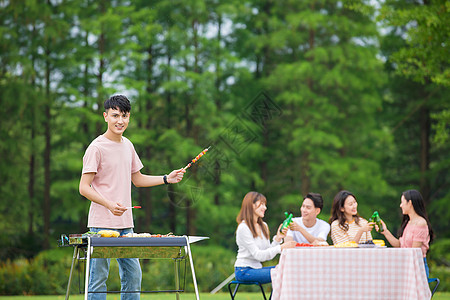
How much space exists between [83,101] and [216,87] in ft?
11.1

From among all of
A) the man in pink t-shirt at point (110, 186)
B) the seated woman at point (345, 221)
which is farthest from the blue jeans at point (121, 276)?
the seated woman at point (345, 221)

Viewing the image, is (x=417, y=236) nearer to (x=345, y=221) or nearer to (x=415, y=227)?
(x=415, y=227)

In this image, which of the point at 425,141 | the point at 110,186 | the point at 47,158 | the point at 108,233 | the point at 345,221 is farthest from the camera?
the point at 425,141

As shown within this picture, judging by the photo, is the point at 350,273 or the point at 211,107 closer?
the point at 350,273

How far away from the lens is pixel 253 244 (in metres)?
5.74

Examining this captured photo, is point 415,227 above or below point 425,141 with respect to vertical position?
below

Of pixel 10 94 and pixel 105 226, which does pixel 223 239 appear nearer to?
pixel 10 94

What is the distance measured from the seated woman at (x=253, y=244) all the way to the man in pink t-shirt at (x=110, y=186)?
1.53 metres

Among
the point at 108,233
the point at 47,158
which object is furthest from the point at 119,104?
the point at 47,158

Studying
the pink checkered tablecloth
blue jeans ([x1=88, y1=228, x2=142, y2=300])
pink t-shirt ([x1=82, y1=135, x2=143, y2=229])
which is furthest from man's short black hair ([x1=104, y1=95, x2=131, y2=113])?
the pink checkered tablecloth

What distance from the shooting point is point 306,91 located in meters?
15.5

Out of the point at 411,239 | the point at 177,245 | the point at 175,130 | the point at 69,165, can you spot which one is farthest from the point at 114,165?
the point at 175,130

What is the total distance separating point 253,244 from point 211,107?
9.43 m

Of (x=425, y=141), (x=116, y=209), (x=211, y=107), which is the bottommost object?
(x=116, y=209)
